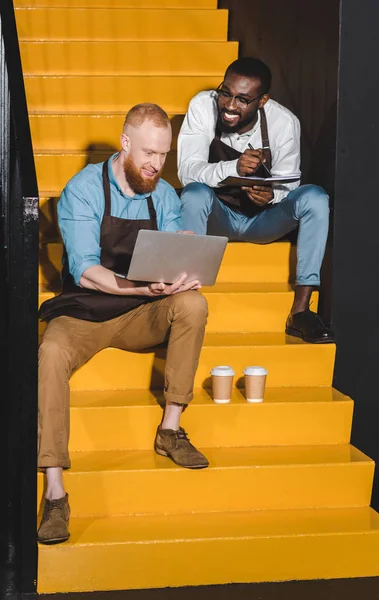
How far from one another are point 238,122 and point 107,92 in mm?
1039

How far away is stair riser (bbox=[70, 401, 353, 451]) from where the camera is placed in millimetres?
3748

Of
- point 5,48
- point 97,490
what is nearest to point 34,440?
point 97,490

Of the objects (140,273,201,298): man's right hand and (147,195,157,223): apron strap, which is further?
(147,195,157,223): apron strap

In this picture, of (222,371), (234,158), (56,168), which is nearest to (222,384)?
(222,371)

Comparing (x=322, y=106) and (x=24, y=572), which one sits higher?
(x=322, y=106)

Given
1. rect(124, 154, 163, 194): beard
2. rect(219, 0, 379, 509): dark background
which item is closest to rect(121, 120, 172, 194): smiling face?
rect(124, 154, 163, 194): beard

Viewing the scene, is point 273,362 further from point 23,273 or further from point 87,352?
point 23,273

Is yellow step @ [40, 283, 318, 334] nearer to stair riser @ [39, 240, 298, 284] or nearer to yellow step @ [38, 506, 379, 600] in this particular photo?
stair riser @ [39, 240, 298, 284]

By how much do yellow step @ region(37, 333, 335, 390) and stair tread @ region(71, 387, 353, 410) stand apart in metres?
0.04

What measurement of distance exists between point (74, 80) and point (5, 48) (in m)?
1.98

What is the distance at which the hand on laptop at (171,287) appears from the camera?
3.61 metres

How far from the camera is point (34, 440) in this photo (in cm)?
330

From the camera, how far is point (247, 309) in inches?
169

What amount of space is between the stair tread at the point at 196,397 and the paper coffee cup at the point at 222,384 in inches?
1.2
